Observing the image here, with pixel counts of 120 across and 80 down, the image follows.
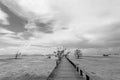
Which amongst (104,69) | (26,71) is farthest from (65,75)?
(104,69)

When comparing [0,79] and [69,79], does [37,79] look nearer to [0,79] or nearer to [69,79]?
[0,79]

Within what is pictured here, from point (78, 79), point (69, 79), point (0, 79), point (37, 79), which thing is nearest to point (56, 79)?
point (69, 79)

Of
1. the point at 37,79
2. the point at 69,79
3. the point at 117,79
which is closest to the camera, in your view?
the point at 69,79

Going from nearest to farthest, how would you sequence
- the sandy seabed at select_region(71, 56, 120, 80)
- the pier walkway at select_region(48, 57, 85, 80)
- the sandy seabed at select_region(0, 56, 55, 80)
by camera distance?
the pier walkway at select_region(48, 57, 85, 80) < the sandy seabed at select_region(0, 56, 55, 80) < the sandy seabed at select_region(71, 56, 120, 80)

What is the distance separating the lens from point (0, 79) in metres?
19.4

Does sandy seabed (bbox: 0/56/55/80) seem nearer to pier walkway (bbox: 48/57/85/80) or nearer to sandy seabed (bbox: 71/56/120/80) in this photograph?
pier walkway (bbox: 48/57/85/80)

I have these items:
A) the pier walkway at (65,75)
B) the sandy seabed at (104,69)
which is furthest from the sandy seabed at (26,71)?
the sandy seabed at (104,69)

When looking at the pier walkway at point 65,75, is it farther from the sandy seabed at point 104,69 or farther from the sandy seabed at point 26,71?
the sandy seabed at point 104,69

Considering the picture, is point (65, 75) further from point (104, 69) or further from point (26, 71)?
point (104, 69)

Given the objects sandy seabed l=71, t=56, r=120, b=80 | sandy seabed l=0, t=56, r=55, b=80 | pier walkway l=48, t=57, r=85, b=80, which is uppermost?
pier walkway l=48, t=57, r=85, b=80

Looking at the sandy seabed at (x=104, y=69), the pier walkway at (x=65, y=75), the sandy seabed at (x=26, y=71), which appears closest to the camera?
the pier walkway at (x=65, y=75)

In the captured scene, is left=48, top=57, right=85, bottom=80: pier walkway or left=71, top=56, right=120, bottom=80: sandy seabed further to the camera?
left=71, top=56, right=120, bottom=80: sandy seabed

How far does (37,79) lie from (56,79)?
783cm

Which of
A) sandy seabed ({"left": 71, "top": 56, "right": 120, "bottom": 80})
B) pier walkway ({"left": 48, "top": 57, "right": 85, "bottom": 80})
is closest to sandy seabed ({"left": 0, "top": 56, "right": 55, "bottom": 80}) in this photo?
pier walkway ({"left": 48, "top": 57, "right": 85, "bottom": 80})
